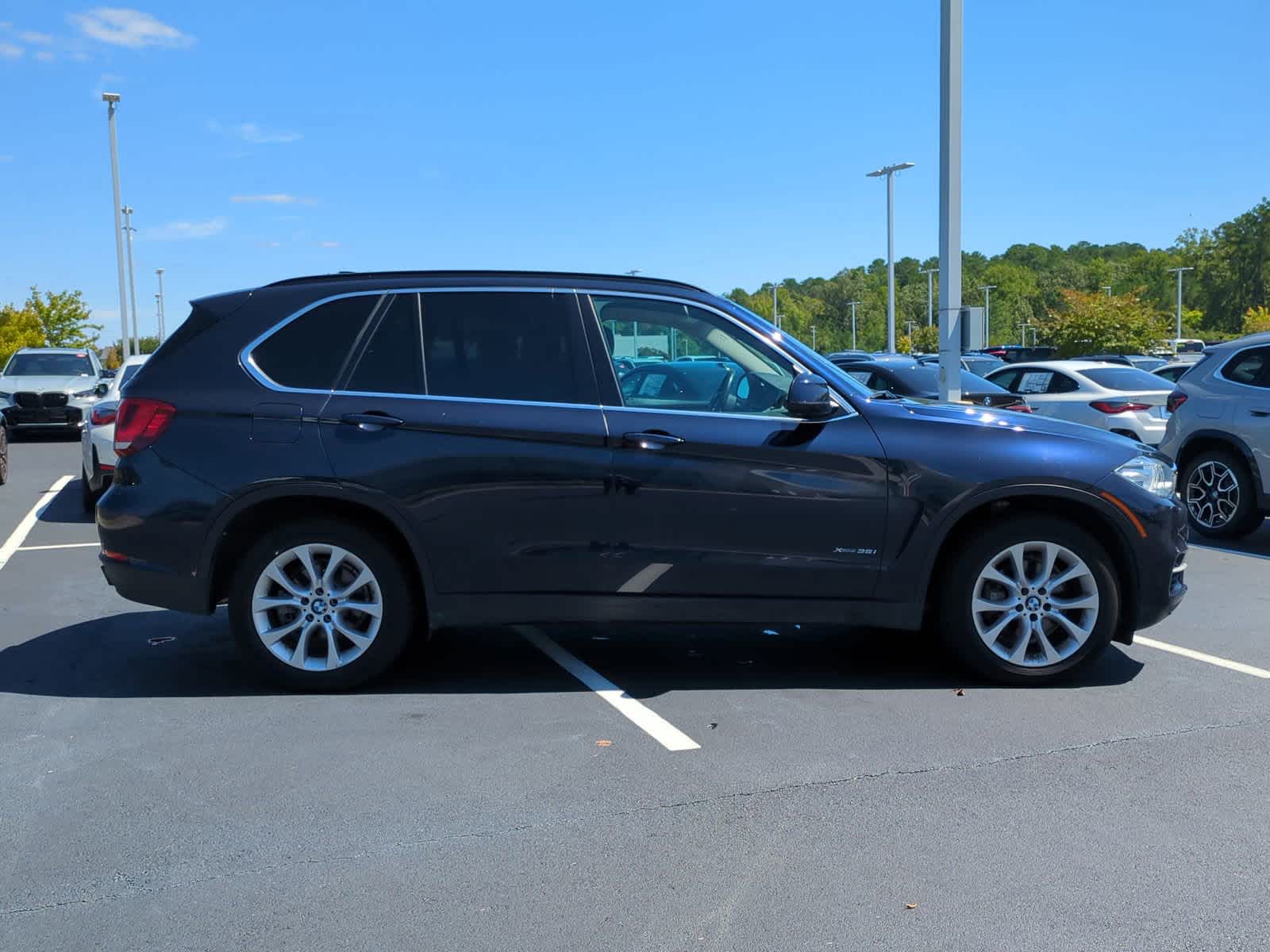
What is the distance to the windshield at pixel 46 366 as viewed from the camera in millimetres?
23031

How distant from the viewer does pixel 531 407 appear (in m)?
5.20

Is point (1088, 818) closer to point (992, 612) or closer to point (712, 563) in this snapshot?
point (992, 612)

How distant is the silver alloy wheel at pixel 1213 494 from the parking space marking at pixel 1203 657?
3978mm

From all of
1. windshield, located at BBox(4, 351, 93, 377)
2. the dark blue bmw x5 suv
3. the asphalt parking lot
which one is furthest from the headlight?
windshield, located at BBox(4, 351, 93, 377)

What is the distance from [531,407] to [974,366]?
959 inches

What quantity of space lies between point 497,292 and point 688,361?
91 centimetres

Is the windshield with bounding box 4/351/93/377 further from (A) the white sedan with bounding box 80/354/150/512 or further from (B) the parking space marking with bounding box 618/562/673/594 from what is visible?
(B) the parking space marking with bounding box 618/562/673/594

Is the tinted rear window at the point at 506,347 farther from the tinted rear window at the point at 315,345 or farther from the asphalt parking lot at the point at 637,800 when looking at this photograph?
the asphalt parking lot at the point at 637,800

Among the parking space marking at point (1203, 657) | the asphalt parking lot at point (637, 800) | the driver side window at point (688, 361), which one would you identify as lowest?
the parking space marking at point (1203, 657)

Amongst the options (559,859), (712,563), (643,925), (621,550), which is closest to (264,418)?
(621,550)

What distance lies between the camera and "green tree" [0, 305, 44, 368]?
4825 centimetres

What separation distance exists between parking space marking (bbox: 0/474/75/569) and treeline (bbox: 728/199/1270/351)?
76756mm

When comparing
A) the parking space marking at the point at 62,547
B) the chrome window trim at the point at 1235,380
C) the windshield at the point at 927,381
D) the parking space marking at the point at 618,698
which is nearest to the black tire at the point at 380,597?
the parking space marking at the point at 618,698

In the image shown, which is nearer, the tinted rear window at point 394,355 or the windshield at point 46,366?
the tinted rear window at point 394,355
